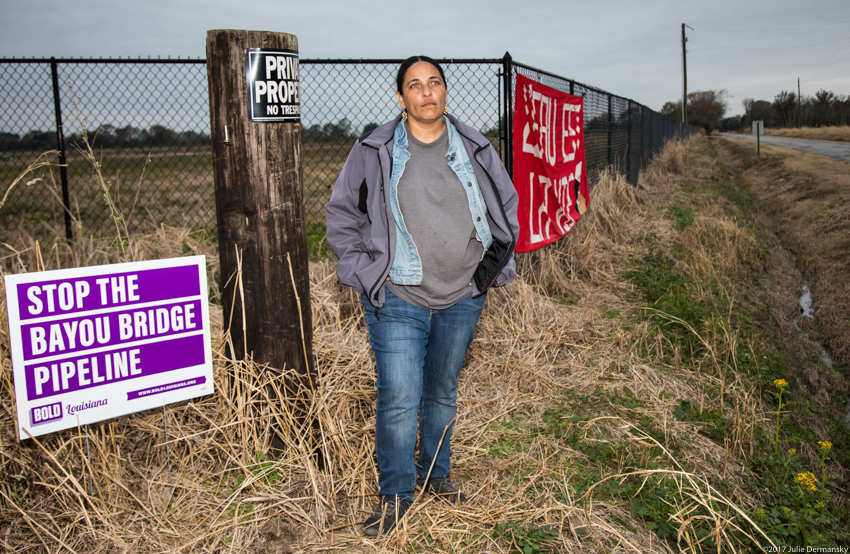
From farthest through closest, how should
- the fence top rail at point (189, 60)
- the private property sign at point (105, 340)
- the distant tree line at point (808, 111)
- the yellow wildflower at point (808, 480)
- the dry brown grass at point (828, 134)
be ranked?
the distant tree line at point (808, 111) → the dry brown grass at point (828, 134) → the fence top rail at point (189, 60) → the yellow wildflower at point (808, 480) → the private property sign at point (105, 340)

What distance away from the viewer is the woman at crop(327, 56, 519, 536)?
2508 mm

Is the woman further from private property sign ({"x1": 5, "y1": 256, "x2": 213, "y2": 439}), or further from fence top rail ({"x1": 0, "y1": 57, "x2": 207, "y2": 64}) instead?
fence top rail ({"x1": 0, "y1": 57, "x2": 207, "y2": 64})

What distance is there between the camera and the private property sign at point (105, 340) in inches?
91.6

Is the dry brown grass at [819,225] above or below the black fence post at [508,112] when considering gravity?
below

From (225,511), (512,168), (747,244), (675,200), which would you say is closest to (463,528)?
(225,511)

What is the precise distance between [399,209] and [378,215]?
93 mm

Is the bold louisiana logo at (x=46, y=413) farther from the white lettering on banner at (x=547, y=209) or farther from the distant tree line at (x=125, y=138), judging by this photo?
the distant tree line at (x=125, y=138)

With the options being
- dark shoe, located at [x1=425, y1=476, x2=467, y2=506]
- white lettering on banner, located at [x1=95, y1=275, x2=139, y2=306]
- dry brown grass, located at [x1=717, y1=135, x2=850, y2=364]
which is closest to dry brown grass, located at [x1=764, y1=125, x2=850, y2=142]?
dry brown grass, located at [x1=717, y1=135, x2=850, y2=364]

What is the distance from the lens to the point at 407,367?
252cm

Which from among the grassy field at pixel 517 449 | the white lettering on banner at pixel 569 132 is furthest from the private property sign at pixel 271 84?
the white lettering on banner at pixel 569 132

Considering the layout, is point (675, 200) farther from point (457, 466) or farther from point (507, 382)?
point (457, 466)

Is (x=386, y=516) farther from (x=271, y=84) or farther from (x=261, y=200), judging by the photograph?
(x=271, y=84)

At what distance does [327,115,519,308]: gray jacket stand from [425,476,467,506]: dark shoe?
3.04ft

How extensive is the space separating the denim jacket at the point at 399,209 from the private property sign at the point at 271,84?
0.57 metres
